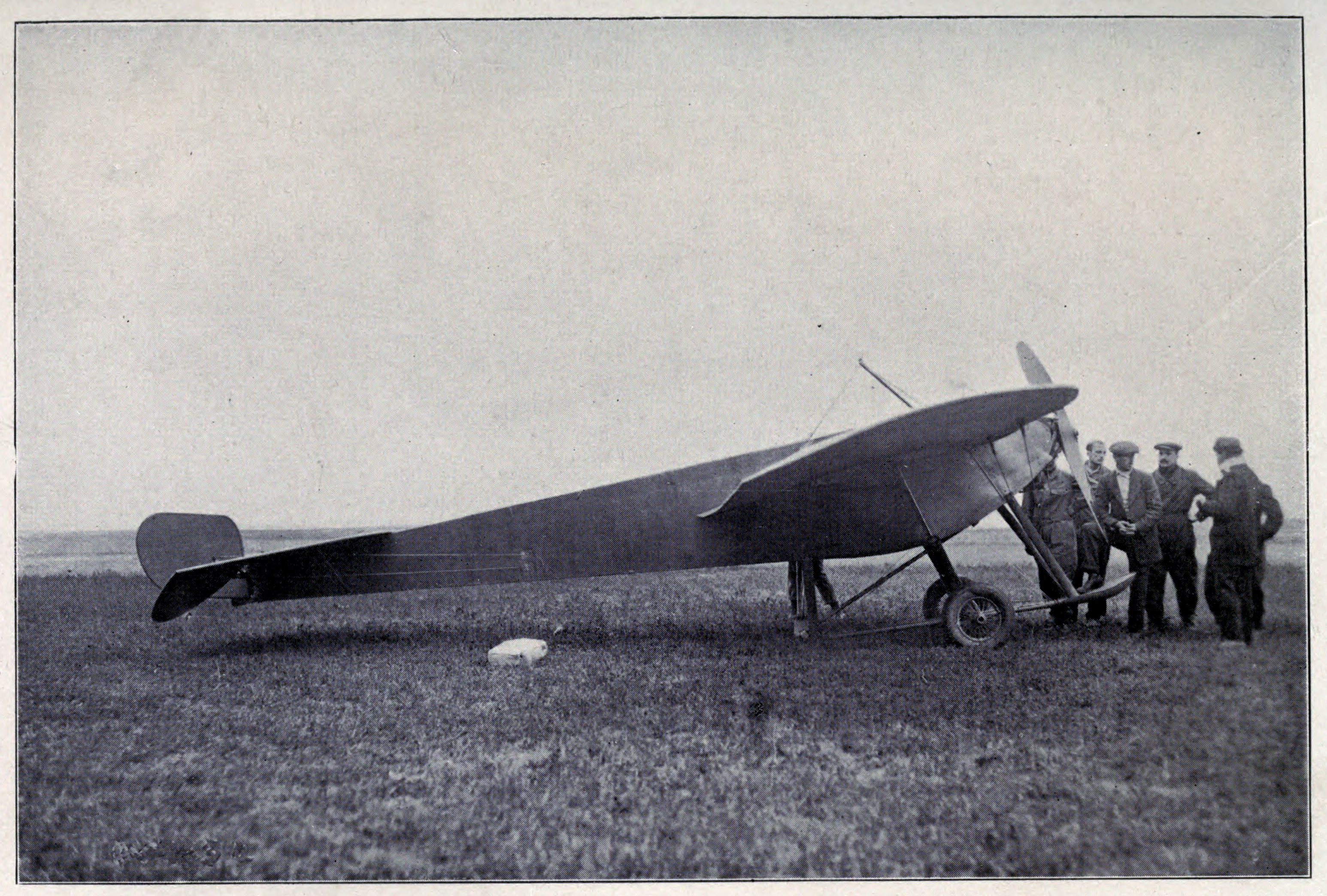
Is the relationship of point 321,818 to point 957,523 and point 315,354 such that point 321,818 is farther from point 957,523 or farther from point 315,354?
point 957,523

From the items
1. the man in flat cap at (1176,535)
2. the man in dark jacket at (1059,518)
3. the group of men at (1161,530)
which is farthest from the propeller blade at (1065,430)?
the man in flat cap at (1176,535)

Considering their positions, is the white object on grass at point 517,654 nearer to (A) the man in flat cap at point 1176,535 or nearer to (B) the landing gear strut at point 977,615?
(B) the landing gear strut at point 977,615

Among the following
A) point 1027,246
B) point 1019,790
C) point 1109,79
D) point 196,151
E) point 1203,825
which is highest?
point 196,151

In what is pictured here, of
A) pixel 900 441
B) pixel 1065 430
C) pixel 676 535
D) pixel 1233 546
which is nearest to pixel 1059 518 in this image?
pixel 1065 430

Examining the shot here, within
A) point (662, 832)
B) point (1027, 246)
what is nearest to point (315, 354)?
point (662, 832)

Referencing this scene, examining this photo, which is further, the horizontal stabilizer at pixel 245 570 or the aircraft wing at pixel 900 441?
the horizontal stabilizer at pixel 245 570

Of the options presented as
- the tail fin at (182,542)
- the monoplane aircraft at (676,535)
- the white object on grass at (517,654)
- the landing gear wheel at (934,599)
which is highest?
the tail fin at (182,542)

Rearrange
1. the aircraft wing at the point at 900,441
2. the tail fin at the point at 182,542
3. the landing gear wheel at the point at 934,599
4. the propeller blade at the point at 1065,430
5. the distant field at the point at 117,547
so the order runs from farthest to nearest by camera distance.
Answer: the landing gear wheel at the point at 934,599
the propeller blade at the point at 1065,430
the tail fin at the point at 182,542
the distant field at the point at 117,547
the aircraft wing at the point at 900,441
